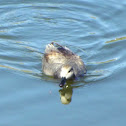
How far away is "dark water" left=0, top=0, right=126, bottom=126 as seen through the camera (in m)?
9.77

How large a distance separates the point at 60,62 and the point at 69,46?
1.75m

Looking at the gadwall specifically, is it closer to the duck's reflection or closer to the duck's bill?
the duck's bill

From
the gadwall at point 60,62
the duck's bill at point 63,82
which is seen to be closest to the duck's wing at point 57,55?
the gadwall at point 60,62

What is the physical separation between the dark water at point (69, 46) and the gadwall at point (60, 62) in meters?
0.25

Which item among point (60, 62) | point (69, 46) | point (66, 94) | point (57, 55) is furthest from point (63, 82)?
point (69, 46)

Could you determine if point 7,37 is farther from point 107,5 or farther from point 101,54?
point 107,5

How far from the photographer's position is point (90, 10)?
16281 mm

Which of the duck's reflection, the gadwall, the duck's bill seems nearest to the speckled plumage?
the gadwall

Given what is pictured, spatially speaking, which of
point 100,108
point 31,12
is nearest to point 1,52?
point 31,12

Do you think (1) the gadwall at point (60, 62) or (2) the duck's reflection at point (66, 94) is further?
(1) the gadwall at point (60, 62)

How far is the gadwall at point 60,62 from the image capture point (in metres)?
12.0

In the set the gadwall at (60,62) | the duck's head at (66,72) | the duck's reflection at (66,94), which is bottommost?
the duck's reflection at (66,94)

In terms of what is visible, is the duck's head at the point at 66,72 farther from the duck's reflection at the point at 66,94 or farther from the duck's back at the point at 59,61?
the duck's back at the point at 59,61

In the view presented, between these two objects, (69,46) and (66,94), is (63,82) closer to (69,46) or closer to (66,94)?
(66,94)
